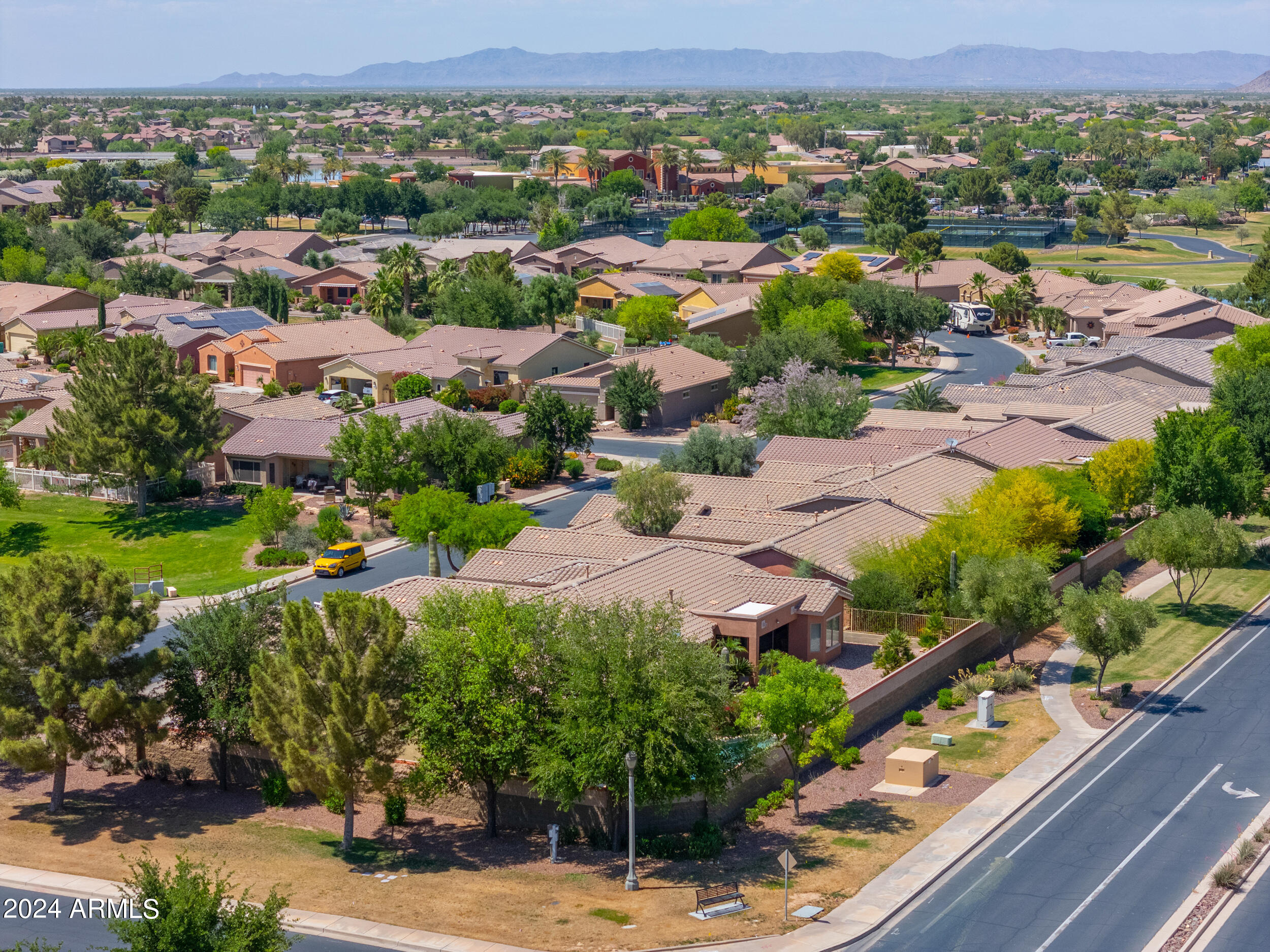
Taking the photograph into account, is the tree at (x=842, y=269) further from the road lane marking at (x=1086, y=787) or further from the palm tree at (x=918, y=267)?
the road lane marking at (x=1086, y=787)

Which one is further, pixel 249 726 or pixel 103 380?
pixel 103 380

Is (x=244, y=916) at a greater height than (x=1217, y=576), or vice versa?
(x=244, y=916)

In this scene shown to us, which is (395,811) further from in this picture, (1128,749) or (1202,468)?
(1202,468)

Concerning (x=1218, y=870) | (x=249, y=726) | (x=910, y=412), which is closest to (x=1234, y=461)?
(x=910, y=412)

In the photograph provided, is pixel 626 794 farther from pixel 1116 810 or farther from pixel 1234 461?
pixel 1234 461

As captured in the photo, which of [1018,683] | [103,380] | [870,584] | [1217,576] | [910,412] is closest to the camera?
[1018,683]

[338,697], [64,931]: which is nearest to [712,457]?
[338,697]

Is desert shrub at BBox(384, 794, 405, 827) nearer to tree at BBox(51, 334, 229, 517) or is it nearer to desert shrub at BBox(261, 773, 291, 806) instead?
desert shrub at BBox(261, 773, 291, 806)
